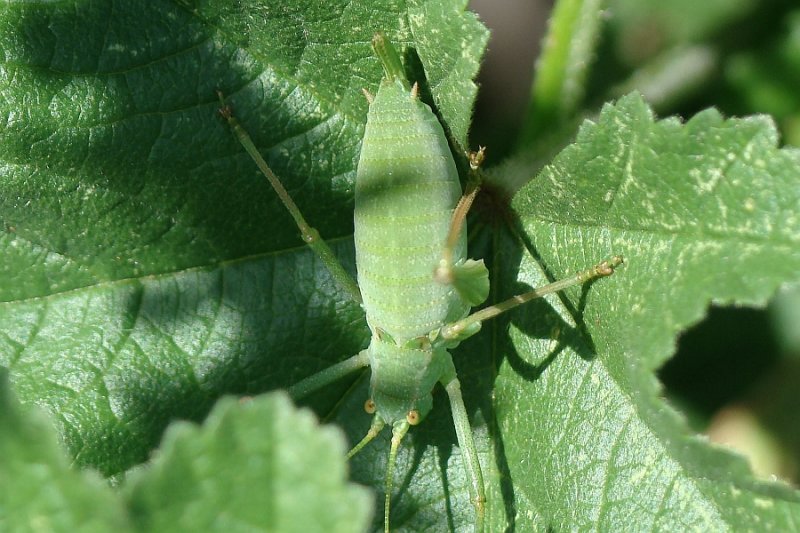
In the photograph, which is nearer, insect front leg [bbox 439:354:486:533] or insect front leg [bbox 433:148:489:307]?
insect front leg [bbox 433:148:489:307]

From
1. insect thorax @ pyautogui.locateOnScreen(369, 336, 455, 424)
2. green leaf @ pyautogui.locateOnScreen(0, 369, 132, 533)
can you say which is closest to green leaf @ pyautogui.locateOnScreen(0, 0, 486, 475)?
insect thorax @ pyautogui.locateOnScreen(369, 336, 455, 424)

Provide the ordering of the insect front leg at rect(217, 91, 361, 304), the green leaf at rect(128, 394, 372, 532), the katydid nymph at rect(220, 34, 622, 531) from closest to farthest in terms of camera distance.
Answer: the green leaf at rect(128, 394, 372, 532) → the katydid nymph at rect(220, 34, 622, 531) → the insect front leg at rect(217, 91, 361, 304)

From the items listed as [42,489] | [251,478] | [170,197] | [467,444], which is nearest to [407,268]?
[467,444]

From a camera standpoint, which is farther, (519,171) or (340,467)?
(519,171)

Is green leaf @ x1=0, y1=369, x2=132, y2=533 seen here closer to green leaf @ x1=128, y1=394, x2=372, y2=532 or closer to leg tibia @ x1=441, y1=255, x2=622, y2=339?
green leaf @ x1=128, y1=394, x2=372, y2=532

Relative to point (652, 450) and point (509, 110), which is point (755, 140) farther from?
point (509, 110)

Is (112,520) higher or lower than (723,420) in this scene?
lower

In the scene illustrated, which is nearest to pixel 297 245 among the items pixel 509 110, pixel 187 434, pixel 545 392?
pixel 545 392
